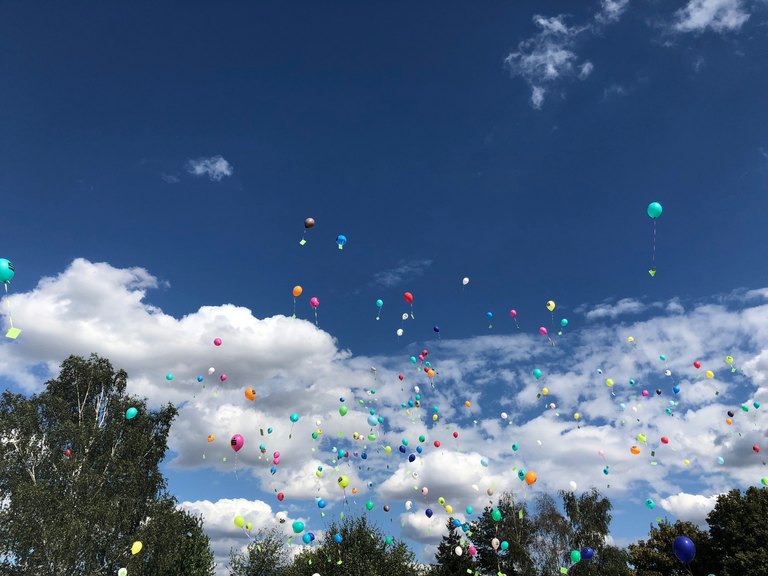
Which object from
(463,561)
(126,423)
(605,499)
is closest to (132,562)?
(126,423)

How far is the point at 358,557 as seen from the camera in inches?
1188

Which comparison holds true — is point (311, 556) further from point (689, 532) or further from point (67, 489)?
point (689, 532)

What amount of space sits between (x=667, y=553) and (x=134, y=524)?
1164 inches

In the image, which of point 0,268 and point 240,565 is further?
point 240,565

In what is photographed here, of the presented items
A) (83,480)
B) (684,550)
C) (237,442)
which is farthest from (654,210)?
(83,480)

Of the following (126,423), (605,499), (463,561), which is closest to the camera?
(126,423)

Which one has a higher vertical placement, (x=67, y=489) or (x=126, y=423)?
(x=126, y=423)

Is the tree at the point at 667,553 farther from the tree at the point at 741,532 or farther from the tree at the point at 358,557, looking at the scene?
the tree at the point at 358,557

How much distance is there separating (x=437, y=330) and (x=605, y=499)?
25.4 metres

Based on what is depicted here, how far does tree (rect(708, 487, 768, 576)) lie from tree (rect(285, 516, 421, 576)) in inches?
667

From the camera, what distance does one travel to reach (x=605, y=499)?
3941cm

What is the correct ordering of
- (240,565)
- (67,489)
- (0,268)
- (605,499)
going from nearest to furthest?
(0,268), (67,489), (240,565), (605,499)

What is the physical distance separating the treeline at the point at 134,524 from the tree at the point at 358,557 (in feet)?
0.22

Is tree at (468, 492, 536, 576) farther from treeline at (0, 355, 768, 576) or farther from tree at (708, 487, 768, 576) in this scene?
tree at (708, 487, 768, 576)
